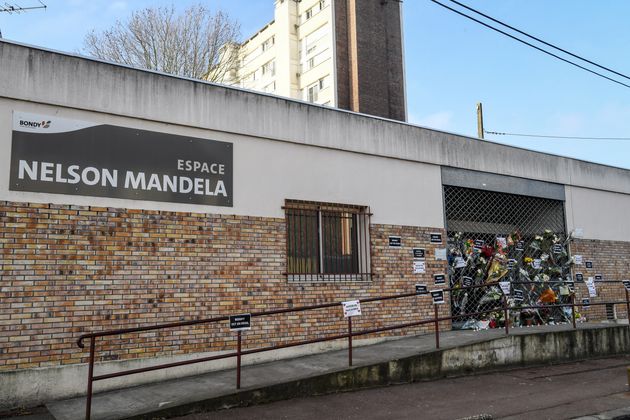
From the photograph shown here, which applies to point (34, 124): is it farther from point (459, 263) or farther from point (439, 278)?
point (459, 263)

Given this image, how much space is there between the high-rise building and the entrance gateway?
18151 millimetres

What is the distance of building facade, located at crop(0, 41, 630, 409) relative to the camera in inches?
297

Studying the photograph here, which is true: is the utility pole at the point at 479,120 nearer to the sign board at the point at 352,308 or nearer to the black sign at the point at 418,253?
the black sign at the point at 418,253

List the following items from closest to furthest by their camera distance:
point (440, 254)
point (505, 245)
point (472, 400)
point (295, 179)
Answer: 1. point (472, 400)
2. point (295, 179)
3. point (440, 254)
4. point (505, 245)

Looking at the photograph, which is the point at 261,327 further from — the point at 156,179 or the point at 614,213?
the point at 614,213

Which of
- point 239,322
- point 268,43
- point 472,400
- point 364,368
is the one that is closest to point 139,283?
point 239,322

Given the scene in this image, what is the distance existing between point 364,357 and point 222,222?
9.85 ft

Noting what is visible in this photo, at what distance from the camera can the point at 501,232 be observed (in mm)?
13250

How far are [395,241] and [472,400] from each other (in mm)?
4130

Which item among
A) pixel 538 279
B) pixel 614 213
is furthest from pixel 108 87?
pixel 614 213

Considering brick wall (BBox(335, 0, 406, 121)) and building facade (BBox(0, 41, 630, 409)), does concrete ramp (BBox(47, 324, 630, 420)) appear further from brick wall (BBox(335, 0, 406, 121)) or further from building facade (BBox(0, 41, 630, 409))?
brick wall (BBox(335, 0, 406, 121))

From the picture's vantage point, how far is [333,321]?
10.0 meters

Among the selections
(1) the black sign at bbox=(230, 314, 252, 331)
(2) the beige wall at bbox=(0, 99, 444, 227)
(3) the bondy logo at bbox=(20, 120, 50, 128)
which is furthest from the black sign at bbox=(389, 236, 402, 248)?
(3) the bondy logo at bbox=(20, 120, 50, 128)

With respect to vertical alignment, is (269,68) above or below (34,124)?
above
